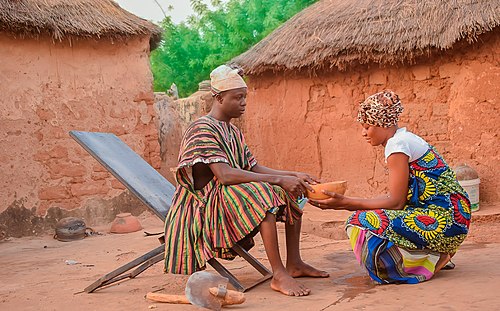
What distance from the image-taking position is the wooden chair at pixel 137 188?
13.0 feet

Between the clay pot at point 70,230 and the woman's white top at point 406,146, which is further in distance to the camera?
the clay pot at point 70,230

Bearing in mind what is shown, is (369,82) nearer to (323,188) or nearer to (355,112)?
(355,112)

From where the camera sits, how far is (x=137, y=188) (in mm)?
4164

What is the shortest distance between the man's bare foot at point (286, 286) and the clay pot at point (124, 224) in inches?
154

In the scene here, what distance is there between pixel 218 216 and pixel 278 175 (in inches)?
16.9

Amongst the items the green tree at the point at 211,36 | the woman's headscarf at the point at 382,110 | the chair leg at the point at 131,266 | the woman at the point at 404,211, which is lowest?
the chair leg at the point at 131,266

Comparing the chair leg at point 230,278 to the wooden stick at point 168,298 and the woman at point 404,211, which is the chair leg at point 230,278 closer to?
the wooden stick at point 168,298

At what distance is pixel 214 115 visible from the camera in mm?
4020

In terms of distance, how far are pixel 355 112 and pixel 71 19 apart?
355 cm

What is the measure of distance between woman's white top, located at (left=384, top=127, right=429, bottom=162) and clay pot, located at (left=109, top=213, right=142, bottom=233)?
4357mm

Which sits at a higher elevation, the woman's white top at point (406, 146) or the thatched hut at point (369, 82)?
the thatched hut at point (369, 82)

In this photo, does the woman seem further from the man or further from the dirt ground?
the man

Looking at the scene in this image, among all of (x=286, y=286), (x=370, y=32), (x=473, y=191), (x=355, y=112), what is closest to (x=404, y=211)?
(x=286, y=286)

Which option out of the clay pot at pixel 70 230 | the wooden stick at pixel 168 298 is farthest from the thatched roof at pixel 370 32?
the wooden stick at pixel 168 298
